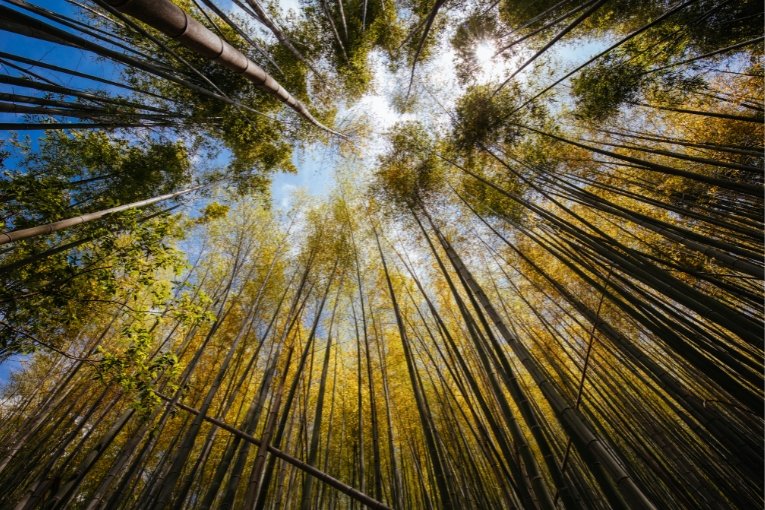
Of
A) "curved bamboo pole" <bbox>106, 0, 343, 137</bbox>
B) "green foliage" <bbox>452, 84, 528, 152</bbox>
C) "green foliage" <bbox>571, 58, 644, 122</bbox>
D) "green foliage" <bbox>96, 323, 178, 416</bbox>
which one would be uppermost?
"green foliage" <bbox>452, 84, 528, 152</bbox>

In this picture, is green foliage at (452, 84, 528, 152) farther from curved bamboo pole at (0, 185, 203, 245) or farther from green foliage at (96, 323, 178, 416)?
green foliage at (96, 323, 178, 416)

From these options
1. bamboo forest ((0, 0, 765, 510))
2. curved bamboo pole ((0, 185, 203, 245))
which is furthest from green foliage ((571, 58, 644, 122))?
curved bamboo pole ((0, 185, 203, 245))

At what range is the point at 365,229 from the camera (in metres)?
6.05

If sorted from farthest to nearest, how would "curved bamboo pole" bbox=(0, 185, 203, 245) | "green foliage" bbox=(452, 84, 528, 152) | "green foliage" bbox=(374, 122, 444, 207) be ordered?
"green foliage" bbox=(374, 122, 444, 207) → "green foliage" bbox=(452, 84, 528, 152) → "curved bamboo pole" bbox=(0, 185, 203, 245)

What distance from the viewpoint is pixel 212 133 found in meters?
5.44

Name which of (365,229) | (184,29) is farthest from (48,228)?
(365,229)

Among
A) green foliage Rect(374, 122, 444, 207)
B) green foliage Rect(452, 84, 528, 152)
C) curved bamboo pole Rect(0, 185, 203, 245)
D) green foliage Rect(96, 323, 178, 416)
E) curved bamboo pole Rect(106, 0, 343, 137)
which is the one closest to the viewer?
curved bamboo pole Rect(106, 0, 343, 137)

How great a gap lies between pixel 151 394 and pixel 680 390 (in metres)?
3.72

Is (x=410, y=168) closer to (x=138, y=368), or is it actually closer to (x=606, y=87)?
(x=606, y=87)

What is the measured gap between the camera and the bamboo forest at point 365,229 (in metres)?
2.59

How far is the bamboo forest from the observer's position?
8.48 ft

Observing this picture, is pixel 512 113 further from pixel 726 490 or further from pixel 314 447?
pixel 314 447

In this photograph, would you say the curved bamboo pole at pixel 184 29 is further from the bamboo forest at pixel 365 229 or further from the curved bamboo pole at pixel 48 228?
the curved bamboo pole at pixel 48 228

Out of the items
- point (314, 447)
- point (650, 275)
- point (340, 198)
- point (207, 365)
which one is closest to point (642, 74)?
point (650, 275)
